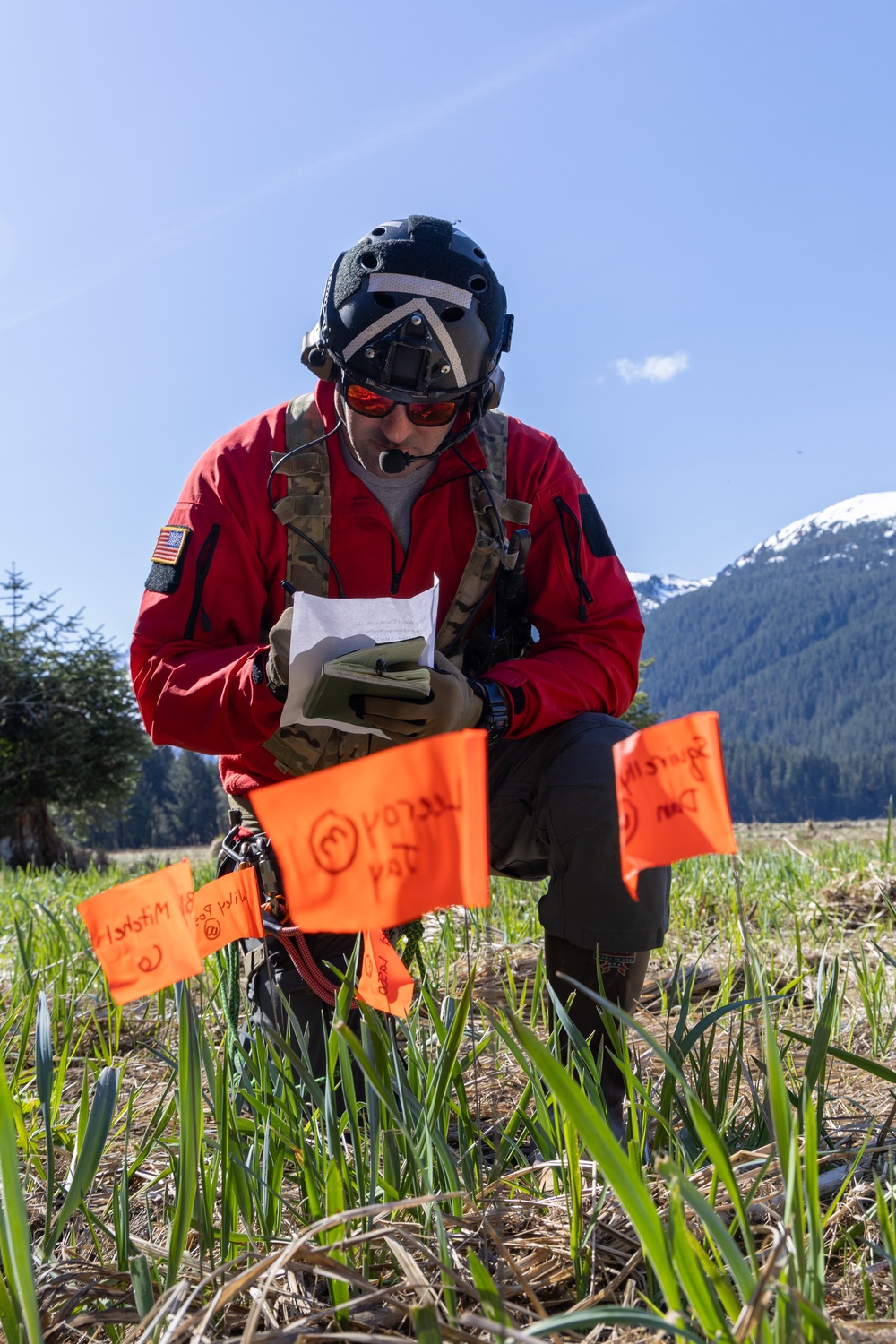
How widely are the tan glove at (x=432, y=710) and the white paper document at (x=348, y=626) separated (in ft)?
0.37

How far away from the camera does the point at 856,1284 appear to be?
1.10 m

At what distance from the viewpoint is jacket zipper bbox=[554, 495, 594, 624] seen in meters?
2.70

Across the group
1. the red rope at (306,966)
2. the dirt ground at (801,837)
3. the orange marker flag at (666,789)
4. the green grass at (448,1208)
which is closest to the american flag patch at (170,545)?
the red rope at (306,966)

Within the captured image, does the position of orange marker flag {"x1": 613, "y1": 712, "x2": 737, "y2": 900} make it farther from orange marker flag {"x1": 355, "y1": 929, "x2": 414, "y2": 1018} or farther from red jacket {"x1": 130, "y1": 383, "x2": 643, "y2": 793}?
red jacket {"x1": 130, "y1": 383, "x2": 643, "y2": 793}

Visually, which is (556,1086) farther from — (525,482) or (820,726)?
(820,726)

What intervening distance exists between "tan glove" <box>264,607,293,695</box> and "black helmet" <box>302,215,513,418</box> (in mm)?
774

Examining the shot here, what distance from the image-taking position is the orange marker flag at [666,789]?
109cm

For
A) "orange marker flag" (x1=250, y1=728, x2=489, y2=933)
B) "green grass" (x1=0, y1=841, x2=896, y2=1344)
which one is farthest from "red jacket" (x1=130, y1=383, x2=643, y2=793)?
"orange marker flag" (x1=250, y1=728, x2=489, y2=933)

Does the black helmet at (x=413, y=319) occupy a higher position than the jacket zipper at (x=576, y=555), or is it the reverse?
the black helmet at (x=413, y=319)

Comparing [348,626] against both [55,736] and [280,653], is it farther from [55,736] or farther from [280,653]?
[55,736]

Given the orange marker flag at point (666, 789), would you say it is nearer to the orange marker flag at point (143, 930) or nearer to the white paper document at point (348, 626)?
the orange marker flag at point (143, 930)

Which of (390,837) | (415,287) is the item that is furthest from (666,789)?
(415,287)

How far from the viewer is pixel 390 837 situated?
2.97 feet

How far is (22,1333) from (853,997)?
98.5 inches
